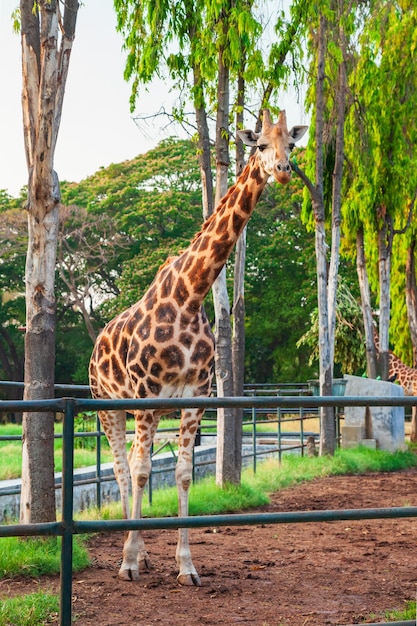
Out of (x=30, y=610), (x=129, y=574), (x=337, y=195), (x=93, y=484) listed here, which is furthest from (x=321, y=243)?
(x=30, y=610)

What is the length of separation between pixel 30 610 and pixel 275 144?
3277 mm

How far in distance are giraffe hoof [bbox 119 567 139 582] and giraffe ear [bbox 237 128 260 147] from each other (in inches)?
121

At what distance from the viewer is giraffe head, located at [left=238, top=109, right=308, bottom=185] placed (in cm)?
577

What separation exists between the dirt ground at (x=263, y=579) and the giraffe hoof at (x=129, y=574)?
2.2 inches

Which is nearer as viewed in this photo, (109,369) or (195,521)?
Answer: (195,521)

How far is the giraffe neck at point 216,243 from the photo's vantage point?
6410 mm

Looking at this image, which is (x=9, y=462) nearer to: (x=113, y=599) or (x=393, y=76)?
(x=113, y=599)

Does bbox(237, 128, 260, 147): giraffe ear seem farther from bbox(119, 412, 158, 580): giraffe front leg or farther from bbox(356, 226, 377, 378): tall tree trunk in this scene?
bbox(356, 226, 377, 378): tall tree trunk

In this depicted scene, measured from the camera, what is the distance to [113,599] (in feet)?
18.2

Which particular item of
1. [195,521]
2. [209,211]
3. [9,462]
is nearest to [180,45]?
[209,211]

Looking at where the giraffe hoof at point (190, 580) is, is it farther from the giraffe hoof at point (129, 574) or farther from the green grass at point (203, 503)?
the green grass at point (203, 503)

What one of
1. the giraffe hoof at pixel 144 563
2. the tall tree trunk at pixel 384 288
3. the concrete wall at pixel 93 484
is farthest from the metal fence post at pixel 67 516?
the tall tree trunk at pixel 384 288

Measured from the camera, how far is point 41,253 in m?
6.94

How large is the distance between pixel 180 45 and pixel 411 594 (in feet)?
26.3
